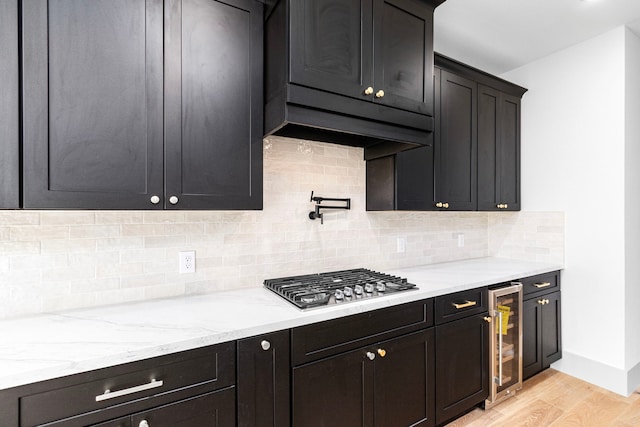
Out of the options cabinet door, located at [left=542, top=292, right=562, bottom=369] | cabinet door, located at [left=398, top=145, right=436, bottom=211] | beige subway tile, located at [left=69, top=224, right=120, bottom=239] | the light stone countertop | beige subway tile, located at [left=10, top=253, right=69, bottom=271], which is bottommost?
cabinet door, located at [left=542, top=292, right=562, bottom=369]

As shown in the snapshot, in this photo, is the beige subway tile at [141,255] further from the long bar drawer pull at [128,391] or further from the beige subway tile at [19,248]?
the long bar drawer pull at [128,391]

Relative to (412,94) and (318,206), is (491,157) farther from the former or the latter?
(318,206)

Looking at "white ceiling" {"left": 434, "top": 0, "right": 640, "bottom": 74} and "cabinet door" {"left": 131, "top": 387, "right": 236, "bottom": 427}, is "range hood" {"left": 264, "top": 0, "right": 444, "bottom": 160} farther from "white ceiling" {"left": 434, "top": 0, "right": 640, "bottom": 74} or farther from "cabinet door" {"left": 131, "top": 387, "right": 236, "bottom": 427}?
"cabinet door" {"left": 131, "top": 387, "right": 236, "bottom": 427}

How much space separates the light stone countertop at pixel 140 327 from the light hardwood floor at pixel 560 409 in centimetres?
105

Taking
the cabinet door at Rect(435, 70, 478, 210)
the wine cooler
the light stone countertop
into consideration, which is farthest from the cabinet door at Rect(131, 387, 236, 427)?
the cabinet door at Rect(435, 70, 478, 210)

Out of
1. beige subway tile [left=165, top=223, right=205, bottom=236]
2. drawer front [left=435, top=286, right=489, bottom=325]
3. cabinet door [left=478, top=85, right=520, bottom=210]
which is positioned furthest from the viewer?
cabinet door [left=478, top=85, right=520, bottom=210]

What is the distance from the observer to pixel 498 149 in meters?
2.93

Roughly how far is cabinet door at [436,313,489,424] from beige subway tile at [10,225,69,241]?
2.04 metres

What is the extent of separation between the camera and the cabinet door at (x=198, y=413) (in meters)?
1.17

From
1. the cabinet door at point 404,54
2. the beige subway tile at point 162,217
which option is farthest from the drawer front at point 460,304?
the beige subway tile at point 162,217

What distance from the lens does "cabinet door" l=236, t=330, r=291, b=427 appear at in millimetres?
1339

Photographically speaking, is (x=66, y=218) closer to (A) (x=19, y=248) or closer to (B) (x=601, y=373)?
(A) (x=19, y=248)

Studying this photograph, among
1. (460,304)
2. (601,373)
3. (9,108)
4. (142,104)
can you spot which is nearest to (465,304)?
(460,304)

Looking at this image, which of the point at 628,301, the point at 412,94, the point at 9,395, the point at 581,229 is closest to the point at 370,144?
the point at 412,94
